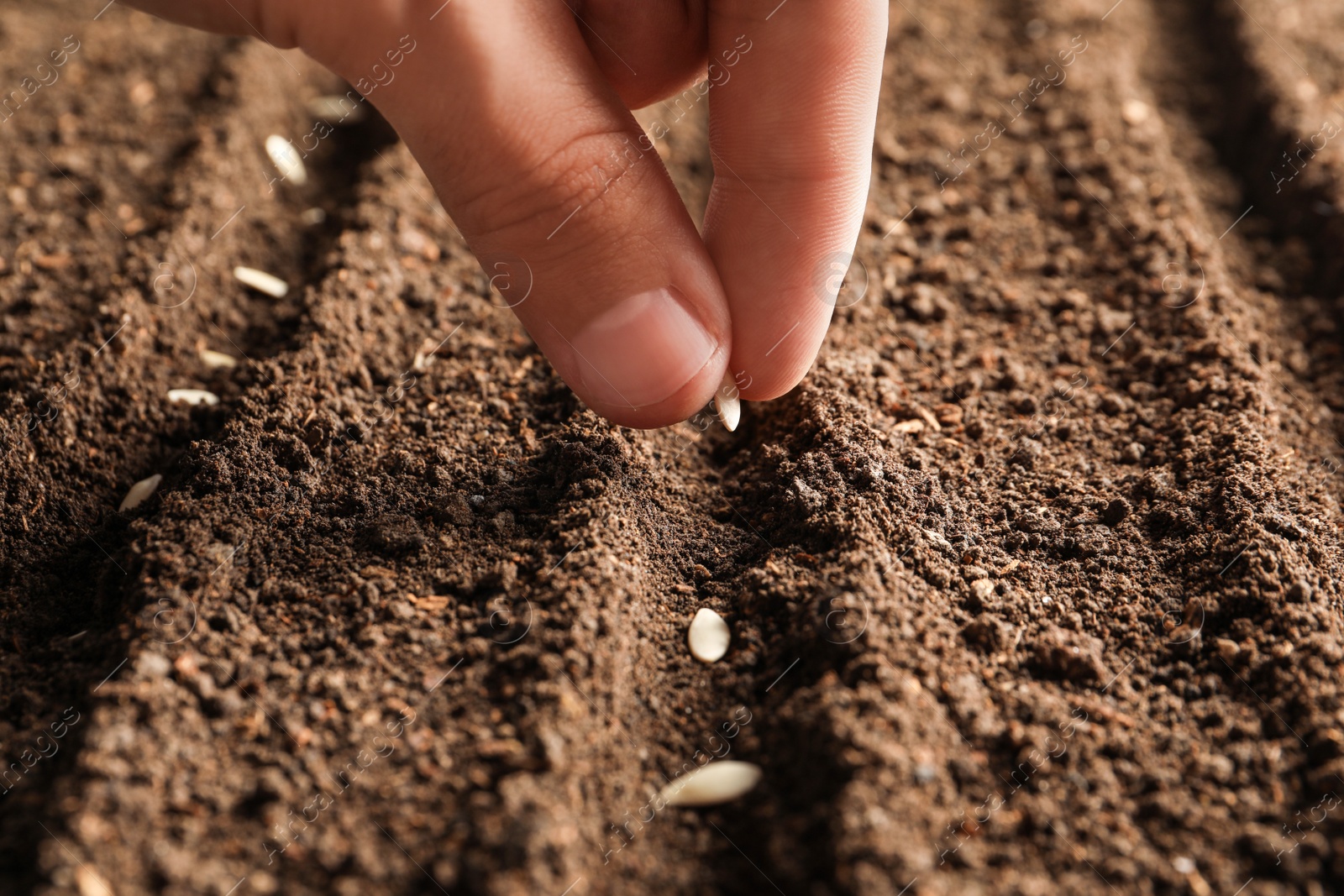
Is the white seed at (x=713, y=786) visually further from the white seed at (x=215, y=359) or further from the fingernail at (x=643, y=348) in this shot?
the white seed at (x=215, y=359)

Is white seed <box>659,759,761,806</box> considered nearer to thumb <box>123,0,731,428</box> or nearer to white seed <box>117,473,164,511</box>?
thumb <box>123,0,731,428</box>

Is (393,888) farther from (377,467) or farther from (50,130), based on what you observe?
(50,130)

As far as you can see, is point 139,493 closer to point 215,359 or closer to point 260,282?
point 215,359

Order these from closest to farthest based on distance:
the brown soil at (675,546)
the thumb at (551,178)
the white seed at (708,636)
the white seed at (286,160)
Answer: the brown soil at (675,546) → the thumb at (551,178) → the white seed at (708,636) → the white seed at (286,160)

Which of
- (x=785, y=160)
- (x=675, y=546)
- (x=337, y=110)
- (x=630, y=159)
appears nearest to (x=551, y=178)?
(x=630, y=159)

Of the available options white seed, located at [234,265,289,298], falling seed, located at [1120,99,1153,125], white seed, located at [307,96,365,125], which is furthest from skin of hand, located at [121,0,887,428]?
falling seed, located at [1120,99,1153,125]

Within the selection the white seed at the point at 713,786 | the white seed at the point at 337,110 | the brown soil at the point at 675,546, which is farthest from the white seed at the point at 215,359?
the white seed at the point at 713,786
